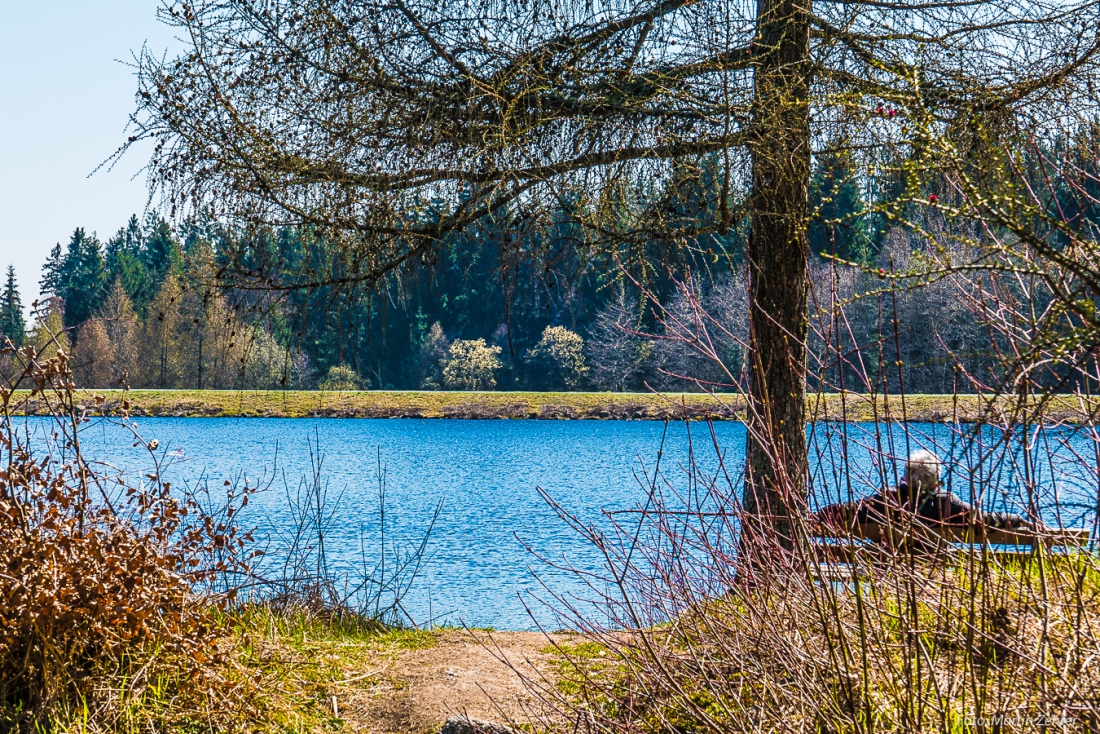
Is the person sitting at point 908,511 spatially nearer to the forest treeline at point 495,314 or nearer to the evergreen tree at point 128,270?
the forest treeline at point 495,314

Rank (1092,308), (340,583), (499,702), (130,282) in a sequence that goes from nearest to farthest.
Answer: (1092,308)
(499,702)
(340,583)
(130,282)

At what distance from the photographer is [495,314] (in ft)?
151

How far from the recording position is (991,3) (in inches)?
174

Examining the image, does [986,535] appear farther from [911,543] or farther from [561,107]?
[561,107]

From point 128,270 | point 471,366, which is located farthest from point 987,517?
point 128,270

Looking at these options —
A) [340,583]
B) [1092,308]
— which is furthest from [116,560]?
[340,583]

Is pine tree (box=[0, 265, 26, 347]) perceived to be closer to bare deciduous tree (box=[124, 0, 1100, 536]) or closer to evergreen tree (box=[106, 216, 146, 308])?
evergreen tree (box=[106, 216, 146, 308])

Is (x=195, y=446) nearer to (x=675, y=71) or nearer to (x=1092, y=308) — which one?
(x=675, y=71)

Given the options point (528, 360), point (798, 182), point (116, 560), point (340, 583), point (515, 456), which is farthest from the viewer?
point (528, 360)

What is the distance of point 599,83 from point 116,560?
2.65 metres

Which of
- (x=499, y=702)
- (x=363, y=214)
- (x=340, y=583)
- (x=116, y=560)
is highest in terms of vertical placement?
(x=363, y=214)

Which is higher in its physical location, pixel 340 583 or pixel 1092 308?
pixel 1092 308

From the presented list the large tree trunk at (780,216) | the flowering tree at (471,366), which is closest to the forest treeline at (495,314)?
the flowering tree at (471,366)

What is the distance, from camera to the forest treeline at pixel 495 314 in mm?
3578
